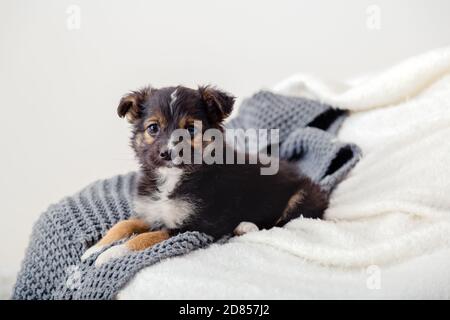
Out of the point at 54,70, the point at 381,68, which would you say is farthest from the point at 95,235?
the point at 381,68

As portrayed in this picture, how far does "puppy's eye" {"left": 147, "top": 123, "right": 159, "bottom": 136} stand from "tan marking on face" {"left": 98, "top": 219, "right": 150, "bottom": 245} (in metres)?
0.41

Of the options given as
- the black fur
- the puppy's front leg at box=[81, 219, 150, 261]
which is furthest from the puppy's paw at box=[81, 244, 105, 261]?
the black fur

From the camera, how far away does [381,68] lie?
154 inches

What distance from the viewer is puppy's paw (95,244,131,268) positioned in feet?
6.07

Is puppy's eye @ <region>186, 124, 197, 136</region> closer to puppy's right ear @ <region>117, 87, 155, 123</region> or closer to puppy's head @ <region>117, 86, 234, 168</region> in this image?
puppy's head @ <region>117, 86, 234, 168</region>

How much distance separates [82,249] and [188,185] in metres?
0.50

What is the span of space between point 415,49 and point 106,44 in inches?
96.1

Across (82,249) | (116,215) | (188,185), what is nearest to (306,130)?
(188,185)

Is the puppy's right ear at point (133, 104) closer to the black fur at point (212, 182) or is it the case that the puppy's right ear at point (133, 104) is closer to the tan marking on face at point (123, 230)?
the black fur at point (212, 182)

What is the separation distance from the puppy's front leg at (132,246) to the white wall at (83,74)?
14.1 inches

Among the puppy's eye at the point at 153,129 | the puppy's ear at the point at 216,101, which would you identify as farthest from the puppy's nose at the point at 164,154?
the puppy's ear at the point at 216,101

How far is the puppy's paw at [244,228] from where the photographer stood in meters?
2.11

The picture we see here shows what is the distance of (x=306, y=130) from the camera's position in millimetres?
2975

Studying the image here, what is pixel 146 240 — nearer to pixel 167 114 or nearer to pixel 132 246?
pixel 132 246
